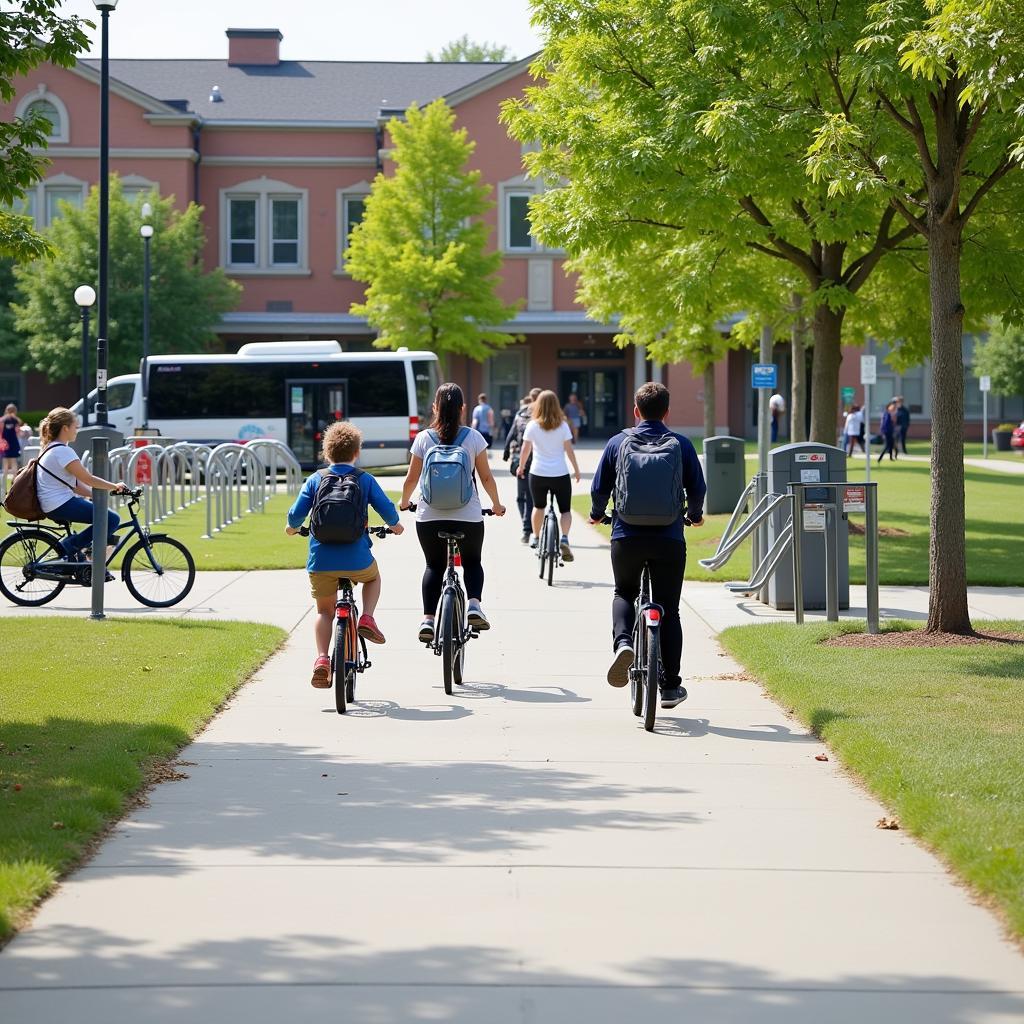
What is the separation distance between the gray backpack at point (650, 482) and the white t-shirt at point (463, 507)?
1.33m

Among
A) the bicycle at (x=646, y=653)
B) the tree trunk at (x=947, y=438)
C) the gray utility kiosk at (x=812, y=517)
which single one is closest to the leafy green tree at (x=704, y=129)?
the gray utility kiosk at (x=812, y=517)

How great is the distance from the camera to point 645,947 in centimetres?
482

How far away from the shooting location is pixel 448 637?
9.34 metres

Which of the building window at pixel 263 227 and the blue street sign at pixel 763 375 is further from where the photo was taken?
the building window at pixel 263 227

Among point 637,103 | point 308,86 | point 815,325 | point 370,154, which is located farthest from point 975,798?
point 308,86

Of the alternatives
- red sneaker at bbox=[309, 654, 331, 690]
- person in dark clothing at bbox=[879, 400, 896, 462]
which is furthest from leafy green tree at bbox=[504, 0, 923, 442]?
person in dark clothing at bbox=[879, 400, 896, 462]

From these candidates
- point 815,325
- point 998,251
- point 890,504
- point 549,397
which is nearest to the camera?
point 549,397

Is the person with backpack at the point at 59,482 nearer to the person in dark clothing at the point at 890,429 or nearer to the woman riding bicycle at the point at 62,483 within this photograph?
the woman riding bicycle at the point at 62,483

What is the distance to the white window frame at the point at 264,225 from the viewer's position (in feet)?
169

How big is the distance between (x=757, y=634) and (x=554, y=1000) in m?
7.38

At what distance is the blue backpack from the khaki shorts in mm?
637

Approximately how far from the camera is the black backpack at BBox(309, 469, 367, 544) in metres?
8.88

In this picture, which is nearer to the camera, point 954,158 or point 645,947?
point 645,947

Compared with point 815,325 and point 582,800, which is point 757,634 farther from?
point 815,325
